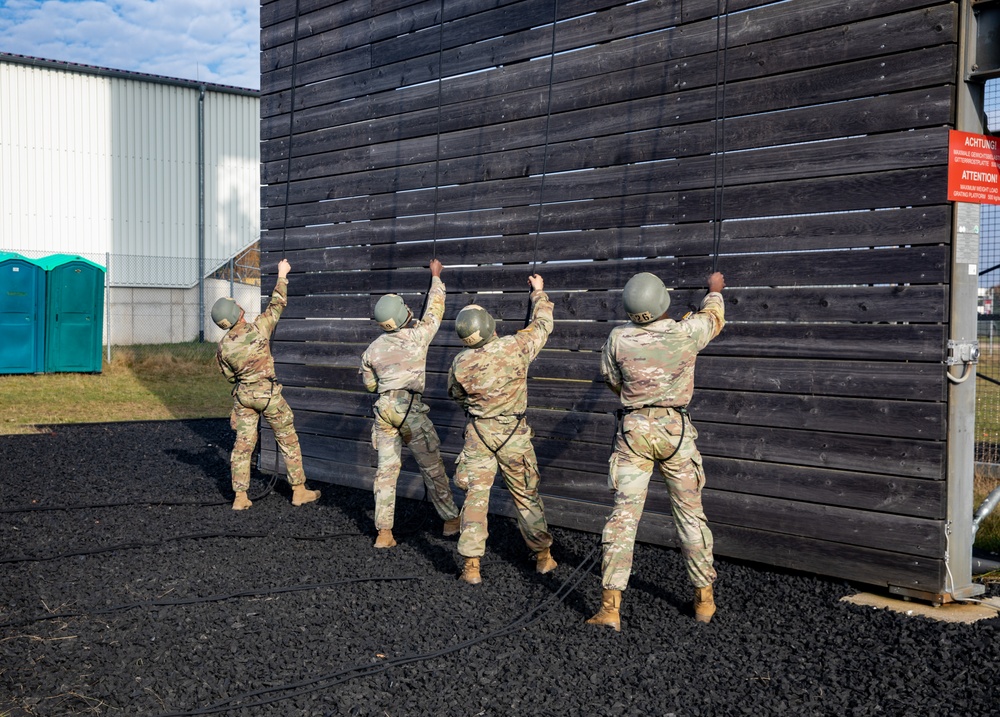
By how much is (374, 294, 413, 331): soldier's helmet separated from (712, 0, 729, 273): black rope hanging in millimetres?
2751

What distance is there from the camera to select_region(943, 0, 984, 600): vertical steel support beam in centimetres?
573

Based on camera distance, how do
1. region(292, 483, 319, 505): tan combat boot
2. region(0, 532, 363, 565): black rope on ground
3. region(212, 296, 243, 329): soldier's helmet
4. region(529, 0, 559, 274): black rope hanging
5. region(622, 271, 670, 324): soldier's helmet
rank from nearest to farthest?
region(622, 271, 670, 324): soldier's helmet, region(0, 532, 363, 565): black rope on ground, region(529, 0, 559, 274): black rope hanging, region(212, 296, 243, 329): soldier's helmet, region(292, 483, 319, 505): tan combat boot

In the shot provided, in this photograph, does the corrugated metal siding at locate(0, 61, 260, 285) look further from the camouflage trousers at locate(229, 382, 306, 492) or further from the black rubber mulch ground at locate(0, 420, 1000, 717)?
the black rubber mulch ground at locate(0, 420, 1000, 717)

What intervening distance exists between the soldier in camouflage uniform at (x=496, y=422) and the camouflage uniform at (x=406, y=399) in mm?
1200

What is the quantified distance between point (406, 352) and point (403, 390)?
1.10 feet

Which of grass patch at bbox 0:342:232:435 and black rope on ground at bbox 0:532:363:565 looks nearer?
black rope on ground at bbox 0:532:363:565

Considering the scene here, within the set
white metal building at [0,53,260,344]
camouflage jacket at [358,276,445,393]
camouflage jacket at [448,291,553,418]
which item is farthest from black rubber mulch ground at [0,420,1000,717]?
white metal building at [0,53,260,344]

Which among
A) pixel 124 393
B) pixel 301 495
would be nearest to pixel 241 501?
pixel 301 495

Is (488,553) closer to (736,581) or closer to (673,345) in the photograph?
(736,581)

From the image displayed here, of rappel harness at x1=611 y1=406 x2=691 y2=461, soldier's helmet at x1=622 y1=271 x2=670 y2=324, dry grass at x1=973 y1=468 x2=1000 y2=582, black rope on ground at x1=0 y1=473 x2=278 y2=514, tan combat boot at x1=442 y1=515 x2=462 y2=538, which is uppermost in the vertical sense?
soldier's helmet at x1=622 y1=271 x2=670 y2=324

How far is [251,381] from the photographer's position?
29.9ft

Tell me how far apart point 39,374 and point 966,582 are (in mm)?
17387

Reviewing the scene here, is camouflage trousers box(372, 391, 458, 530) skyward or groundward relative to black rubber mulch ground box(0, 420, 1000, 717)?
skyward

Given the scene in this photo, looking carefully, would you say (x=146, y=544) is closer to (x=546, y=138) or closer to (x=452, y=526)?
(x=452, y=526)
